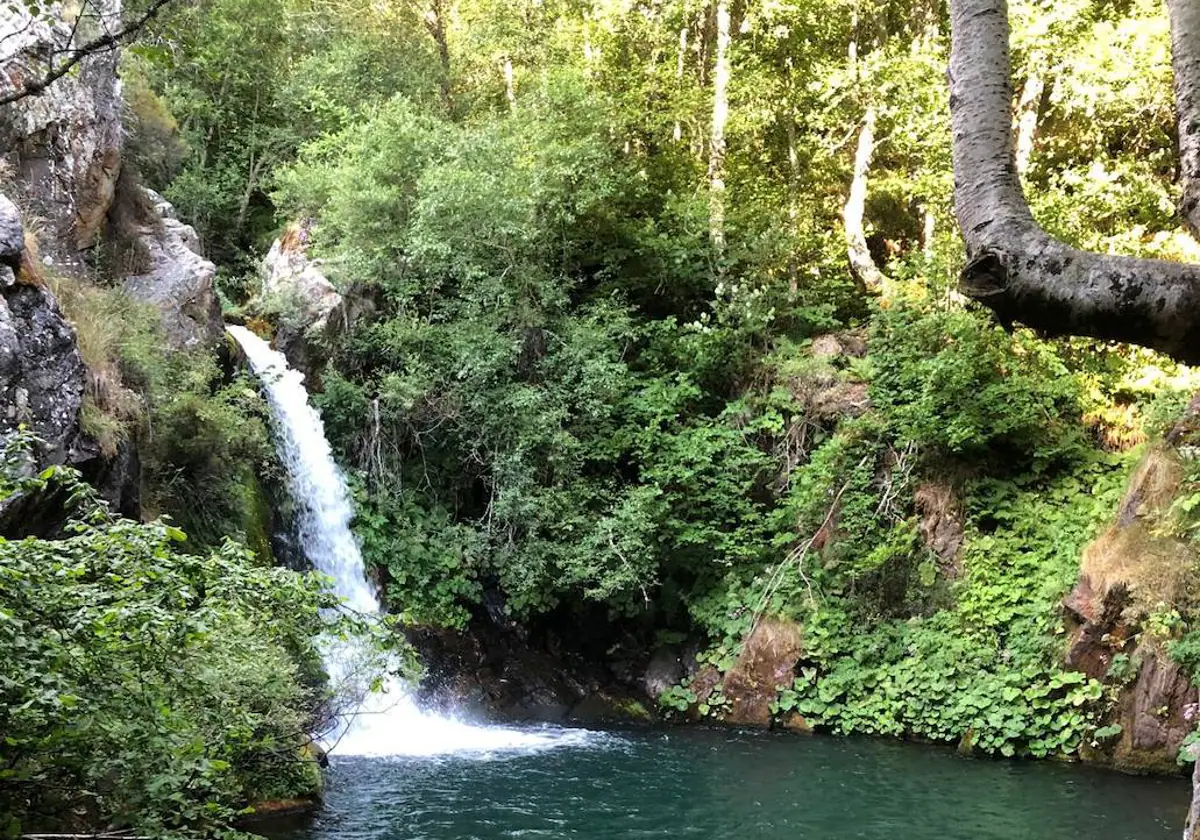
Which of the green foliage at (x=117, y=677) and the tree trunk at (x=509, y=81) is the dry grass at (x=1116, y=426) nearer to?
the green foliage at (x=117, y=677)

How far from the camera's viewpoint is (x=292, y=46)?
65.9 feet

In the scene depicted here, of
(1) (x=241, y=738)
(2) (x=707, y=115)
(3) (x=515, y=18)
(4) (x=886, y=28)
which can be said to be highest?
(3) (x=515, y=18)

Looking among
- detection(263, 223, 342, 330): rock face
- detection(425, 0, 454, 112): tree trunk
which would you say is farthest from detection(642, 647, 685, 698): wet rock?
detection(425, 0, 454, 112): tree trunk

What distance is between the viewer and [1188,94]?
194 centimetres

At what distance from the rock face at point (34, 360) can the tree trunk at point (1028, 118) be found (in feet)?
38.2

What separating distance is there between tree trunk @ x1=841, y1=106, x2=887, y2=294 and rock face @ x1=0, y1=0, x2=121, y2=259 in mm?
10535

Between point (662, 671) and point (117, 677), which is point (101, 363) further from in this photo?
point (662, 671)

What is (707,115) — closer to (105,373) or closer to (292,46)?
(292,46)

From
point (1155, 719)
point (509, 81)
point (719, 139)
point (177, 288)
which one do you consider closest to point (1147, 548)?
point (1155, 719)

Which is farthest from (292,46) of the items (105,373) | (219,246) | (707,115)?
(105,373)

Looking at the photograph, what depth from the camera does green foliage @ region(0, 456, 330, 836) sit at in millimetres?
3473

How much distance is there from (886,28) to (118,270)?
13.1 meters

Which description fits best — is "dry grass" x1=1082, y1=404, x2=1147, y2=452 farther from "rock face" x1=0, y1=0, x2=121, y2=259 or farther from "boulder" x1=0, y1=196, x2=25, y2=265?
"rock face" x1=0, y1=0, x2=121, y2=259

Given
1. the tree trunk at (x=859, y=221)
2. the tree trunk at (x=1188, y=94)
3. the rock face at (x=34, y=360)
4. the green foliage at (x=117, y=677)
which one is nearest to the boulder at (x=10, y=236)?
the rock face at (x=34, y=360)
